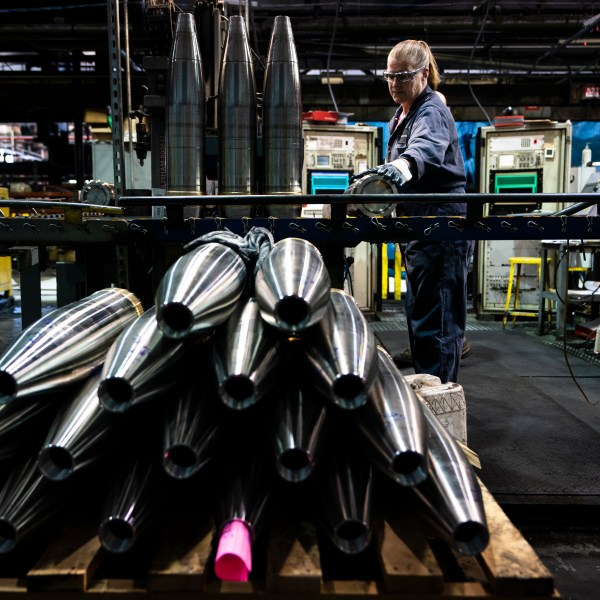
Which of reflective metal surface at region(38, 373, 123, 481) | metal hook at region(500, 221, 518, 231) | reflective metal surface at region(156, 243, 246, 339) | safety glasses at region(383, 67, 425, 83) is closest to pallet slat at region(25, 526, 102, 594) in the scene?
reflective metal surface at region(38, 373, 123, 481)

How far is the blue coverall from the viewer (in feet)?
7.17

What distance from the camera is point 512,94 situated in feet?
22.7

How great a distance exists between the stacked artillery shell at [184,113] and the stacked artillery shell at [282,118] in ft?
0.73

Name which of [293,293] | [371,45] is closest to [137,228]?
[293,293]

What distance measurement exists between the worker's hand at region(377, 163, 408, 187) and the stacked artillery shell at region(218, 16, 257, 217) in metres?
0.46

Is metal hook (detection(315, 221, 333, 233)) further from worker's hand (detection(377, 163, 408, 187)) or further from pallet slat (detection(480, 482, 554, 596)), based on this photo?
pallet slat (detection(480, 482, 554, 596))

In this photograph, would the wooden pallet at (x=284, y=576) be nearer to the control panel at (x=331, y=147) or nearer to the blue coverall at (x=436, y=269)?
the blue coverall at (x=436, y=269)

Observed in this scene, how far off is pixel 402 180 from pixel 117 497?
121 cm

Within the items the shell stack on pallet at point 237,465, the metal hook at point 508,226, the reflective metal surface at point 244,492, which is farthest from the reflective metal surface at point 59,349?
the metal hook at point 508,226

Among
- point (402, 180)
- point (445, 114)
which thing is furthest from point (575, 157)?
point (402, 180)

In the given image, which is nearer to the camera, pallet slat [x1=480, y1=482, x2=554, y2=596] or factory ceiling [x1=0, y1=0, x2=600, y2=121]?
pallet slat [x1=480, y1=482, x2=554, y2=596]

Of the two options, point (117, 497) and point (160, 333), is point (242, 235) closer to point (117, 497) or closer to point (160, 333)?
point (160, 333)

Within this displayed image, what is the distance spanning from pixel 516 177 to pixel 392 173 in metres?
4.38

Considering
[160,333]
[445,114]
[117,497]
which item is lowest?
[117,497]
